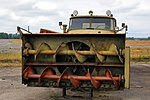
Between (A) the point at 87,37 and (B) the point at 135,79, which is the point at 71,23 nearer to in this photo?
(A) the point at 87,37

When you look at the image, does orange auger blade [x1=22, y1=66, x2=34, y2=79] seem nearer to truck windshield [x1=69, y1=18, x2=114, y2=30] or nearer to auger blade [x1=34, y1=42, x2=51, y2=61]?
auger blade [x1=34, y1=42, x2=51, y2=61]

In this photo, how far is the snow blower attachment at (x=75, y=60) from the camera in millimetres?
8906

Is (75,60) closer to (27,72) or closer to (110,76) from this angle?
(110,76)

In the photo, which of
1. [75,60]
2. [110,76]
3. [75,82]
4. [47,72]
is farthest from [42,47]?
[110,76]

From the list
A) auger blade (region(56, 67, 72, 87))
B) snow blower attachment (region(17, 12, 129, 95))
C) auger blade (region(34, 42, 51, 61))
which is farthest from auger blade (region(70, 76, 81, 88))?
auger blade (region(34, 42, 51, 61))

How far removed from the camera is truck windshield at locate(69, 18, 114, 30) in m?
11.9

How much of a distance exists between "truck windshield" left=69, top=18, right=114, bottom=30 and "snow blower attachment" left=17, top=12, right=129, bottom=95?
2.37m

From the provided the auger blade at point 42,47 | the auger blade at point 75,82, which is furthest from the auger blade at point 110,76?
the auger blade at point 42,47

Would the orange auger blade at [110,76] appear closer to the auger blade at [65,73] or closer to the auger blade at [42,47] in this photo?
the auger blade at [65,73]

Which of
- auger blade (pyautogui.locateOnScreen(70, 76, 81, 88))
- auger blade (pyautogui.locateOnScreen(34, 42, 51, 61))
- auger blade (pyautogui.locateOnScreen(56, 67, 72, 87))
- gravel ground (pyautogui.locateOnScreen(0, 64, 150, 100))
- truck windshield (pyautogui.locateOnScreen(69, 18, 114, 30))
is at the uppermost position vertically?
truck windshield (pyautogui.locateOnScreen(69, 18, 114, 30))

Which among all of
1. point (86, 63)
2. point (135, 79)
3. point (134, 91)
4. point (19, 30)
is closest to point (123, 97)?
point (134, 91)

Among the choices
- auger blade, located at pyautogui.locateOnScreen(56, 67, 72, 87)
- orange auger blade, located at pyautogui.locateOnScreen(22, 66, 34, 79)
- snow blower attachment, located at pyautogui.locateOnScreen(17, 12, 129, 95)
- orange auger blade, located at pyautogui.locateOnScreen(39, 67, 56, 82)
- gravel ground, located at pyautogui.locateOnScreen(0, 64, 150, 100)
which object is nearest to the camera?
snow blower attachment, located at pyautogui.locateOnScreen(17, 12, 129, 95)

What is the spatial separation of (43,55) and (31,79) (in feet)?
2.58

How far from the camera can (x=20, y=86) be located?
13164 mm
